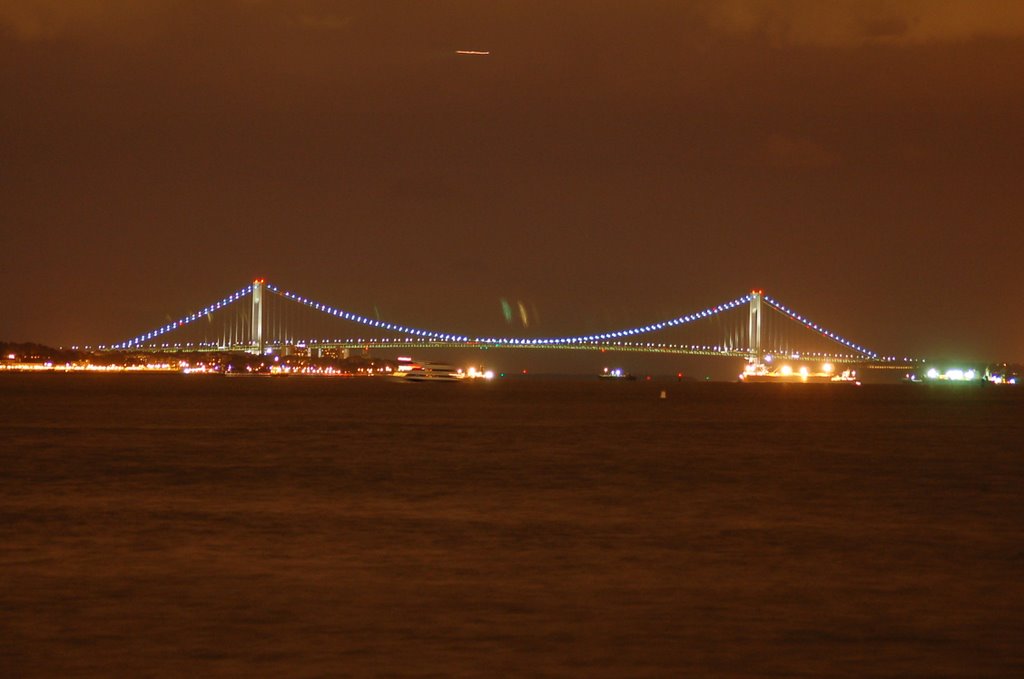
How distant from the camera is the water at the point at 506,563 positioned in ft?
23.8

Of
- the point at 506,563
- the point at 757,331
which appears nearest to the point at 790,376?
the point at 757,331

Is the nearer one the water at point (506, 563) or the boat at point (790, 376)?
the water at point (506, 563)

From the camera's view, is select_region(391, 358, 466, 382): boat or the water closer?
the water

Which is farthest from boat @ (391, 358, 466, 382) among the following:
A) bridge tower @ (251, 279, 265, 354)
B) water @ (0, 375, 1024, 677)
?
water @ (0, 375, 1024, 677)

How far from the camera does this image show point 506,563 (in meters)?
10.7

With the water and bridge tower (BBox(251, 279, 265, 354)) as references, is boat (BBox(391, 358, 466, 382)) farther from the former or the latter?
the water

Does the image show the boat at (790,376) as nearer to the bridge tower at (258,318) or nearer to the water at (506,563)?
the bridge tower at (258,318)

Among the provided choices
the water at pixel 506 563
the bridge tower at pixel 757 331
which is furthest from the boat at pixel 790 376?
the water at pixel 506 563

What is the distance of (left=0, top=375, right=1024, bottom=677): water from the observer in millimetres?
7254

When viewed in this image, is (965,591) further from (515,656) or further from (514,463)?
(514,463)

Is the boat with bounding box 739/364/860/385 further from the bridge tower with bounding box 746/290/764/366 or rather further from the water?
the water

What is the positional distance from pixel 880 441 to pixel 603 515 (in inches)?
668

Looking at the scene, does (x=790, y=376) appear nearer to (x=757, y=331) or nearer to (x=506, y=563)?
(x=757, y=331)

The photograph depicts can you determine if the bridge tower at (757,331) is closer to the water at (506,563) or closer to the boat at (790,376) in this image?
the boat at (790,376)
